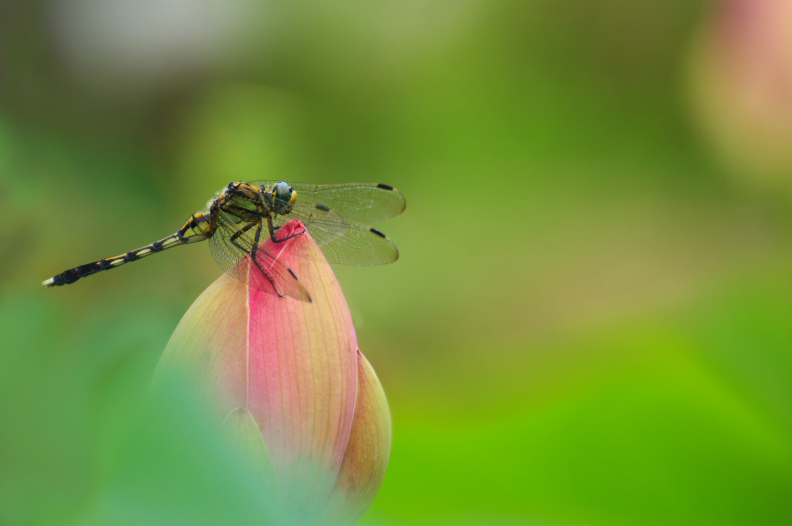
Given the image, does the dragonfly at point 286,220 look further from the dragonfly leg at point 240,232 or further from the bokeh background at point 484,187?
the bokeh background at point 484,187

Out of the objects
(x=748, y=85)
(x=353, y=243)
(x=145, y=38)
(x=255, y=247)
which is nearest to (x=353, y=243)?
(x=353, y=243)

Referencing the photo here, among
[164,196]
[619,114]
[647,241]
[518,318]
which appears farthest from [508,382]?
[164,196]

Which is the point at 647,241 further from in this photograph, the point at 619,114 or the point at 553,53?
the point at 553,53

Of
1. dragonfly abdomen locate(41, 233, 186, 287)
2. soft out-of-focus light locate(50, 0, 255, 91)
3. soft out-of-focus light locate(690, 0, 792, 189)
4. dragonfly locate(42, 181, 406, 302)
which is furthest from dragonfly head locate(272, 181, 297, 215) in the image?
soft out-of-focus light locate(50, 0, 255, 91)

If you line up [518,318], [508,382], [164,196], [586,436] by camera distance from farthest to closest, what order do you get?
[164,196]
[518,318]
[508,382]
[586,436]

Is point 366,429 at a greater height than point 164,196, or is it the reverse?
point 164,196

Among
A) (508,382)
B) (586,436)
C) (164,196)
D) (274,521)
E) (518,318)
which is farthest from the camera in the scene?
(164,196)

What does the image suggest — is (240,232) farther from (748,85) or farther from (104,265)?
(748,85)

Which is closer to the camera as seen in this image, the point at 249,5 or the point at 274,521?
the point at 274,521
